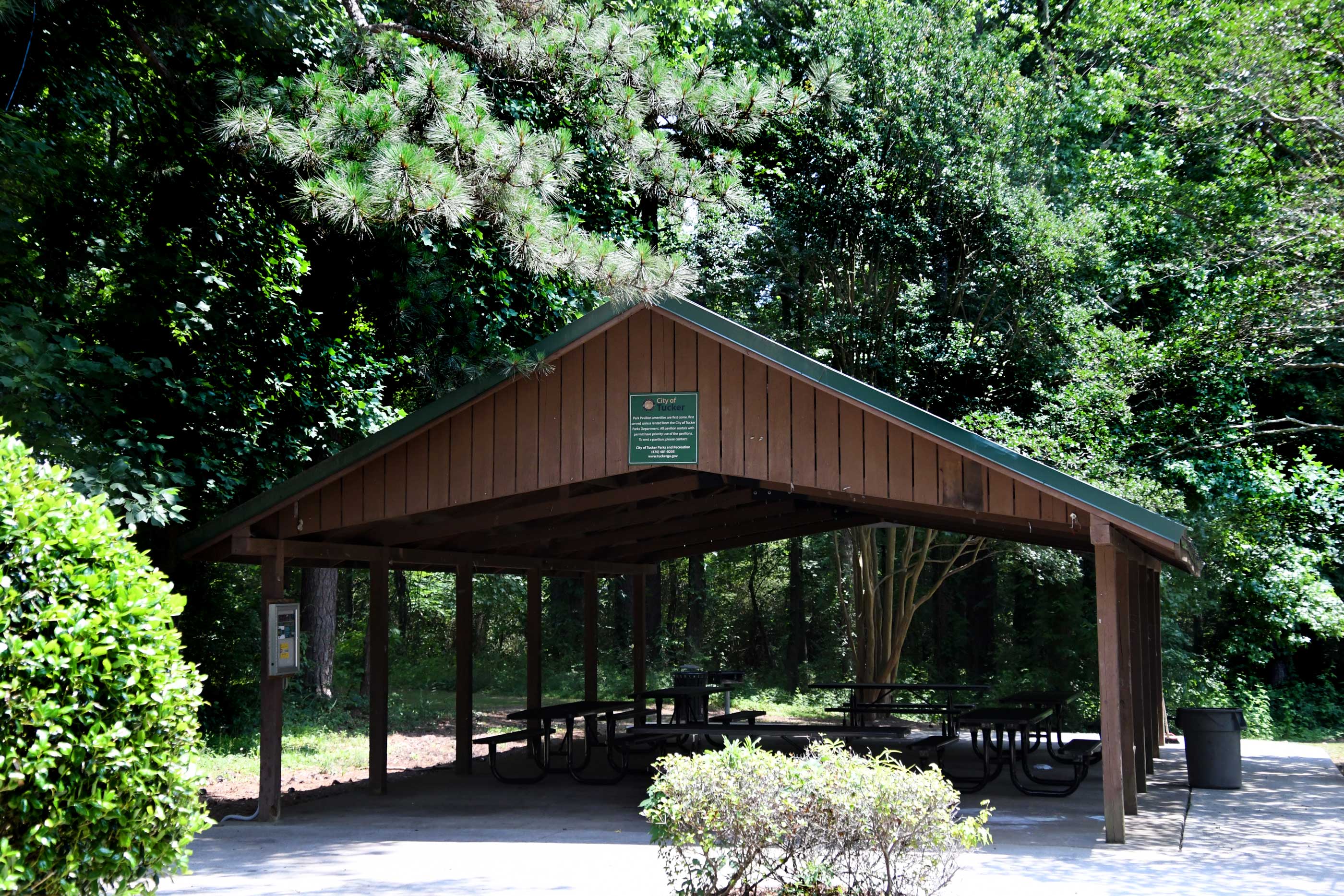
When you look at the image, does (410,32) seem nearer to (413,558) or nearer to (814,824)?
(413,558)

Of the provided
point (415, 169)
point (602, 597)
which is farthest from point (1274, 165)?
point (602, 597)

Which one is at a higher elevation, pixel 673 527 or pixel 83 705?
pixel 673 527

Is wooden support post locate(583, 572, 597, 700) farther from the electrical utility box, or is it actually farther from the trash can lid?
the trash can lid

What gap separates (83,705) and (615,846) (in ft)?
13.5

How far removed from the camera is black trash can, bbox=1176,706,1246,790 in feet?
32.6

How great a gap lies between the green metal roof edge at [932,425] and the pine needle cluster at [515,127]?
42 cm

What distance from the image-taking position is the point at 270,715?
8.32 m

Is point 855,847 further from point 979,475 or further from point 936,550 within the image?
point 936,550

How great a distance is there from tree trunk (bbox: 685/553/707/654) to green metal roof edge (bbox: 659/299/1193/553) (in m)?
19.4

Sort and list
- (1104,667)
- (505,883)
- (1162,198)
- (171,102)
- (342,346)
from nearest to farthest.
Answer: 1. (505,883)
2. (1104,667)
3. (171,102)
4. (342,346)
5. (1162,198)

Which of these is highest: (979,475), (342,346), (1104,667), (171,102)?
(171,102)

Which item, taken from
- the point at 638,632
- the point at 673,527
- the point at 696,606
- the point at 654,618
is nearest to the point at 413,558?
the point at 673,527

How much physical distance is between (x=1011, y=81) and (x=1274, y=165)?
3.26m

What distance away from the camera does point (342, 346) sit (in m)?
11.9
